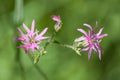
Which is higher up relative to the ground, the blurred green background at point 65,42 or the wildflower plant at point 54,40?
the blurred green background at point 65,42

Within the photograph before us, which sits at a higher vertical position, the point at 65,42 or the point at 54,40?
the point at 65,42

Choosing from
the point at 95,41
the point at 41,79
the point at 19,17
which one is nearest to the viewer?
the point at 95,41

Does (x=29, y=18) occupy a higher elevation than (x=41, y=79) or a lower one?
higher

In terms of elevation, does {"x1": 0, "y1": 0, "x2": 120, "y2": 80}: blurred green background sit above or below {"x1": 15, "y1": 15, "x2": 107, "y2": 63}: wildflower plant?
above

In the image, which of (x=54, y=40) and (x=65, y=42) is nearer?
(x=54, y=40)

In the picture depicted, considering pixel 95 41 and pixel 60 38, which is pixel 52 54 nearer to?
pixel 60 38

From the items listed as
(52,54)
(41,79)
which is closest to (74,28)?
(52,54)

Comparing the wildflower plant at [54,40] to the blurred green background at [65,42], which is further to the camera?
the blurred green background at [65,42]

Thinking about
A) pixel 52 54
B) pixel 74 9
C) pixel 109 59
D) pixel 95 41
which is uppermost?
pixel 74 9
